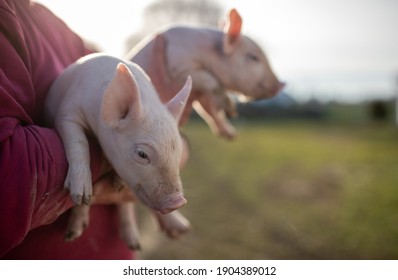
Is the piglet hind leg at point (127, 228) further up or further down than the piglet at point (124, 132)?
further down

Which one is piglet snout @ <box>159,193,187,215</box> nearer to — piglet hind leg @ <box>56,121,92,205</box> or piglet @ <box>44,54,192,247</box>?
piglet @ <box>44,54,192,247</box>

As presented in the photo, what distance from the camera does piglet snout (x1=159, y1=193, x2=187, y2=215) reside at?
128 centimetres

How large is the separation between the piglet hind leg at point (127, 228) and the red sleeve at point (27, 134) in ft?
1.70

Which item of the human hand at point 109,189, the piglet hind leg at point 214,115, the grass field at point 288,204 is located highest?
the human hand at point 109,189

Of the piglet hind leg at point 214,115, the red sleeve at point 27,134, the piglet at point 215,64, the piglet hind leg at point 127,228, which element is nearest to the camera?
the red sleeve at point 27,134

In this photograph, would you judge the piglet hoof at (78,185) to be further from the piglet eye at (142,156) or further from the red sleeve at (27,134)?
the piglet eye at (142,156)

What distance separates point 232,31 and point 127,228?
3.27 ft

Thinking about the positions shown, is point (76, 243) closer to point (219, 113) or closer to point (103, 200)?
point (103, 200)

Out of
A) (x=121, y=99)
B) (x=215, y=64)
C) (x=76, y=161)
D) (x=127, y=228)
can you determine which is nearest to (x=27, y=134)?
(x=76, y=161)

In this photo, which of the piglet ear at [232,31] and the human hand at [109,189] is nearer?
the human hand at [109,189]

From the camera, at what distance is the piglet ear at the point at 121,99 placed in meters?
1.24

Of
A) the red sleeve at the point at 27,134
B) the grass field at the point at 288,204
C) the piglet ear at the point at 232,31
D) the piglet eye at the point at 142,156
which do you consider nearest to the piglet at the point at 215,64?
the piglet ear at the point at 232,31

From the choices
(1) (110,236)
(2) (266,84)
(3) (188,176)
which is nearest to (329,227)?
(3) (188,176)

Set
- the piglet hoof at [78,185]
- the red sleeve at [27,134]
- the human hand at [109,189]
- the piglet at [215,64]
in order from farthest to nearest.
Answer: the piglet at [215,64], the human hand at [109,189], the piglet hoof at [78,185], the red sleeve at [27,134]
